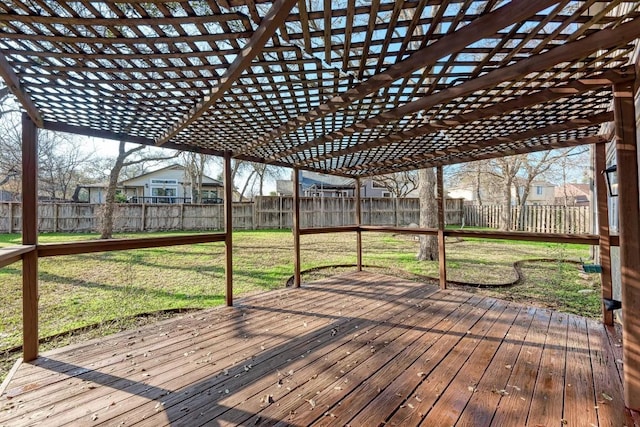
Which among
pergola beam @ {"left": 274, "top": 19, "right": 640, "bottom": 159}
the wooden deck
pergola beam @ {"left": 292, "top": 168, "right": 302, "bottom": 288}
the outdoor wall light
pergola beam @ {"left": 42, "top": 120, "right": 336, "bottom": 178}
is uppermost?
pergola beam @ {"left": 42, "top": 120, "right": 336, "bottom": 178}

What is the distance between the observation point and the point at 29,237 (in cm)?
233

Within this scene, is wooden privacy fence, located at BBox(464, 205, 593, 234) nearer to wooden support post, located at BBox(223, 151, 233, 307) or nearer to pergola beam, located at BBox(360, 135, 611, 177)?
pergola beam, located at BBox(360, 135, 611, 177)

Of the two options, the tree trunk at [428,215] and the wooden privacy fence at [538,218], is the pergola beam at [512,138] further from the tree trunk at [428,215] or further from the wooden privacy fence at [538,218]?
the wooden privacy fence at [538,218]

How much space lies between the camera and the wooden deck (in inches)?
65.5

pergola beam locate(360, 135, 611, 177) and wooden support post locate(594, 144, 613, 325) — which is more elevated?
pergola beam locate(360, 135, 611, 177)

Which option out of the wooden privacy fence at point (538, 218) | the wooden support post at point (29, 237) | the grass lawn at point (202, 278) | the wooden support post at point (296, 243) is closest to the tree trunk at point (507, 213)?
the wooden privacy fence at point (538, 218)

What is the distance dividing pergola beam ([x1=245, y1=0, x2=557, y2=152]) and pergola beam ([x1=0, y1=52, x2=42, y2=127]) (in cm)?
184

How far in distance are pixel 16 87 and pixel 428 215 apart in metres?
6.86

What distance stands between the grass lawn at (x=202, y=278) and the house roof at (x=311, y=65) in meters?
2.24

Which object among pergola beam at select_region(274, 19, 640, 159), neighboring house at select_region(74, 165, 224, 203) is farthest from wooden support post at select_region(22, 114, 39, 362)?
neighboring house at select_region(74, 165, 224, 203)

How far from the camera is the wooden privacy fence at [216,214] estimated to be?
10.5 meters

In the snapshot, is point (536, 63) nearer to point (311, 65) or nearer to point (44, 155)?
point (311, 65)

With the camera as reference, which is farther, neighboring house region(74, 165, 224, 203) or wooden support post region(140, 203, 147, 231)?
neighboring house region(74, 165, 224, 203)

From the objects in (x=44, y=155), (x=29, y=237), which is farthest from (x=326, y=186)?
(x=29, y=237)
